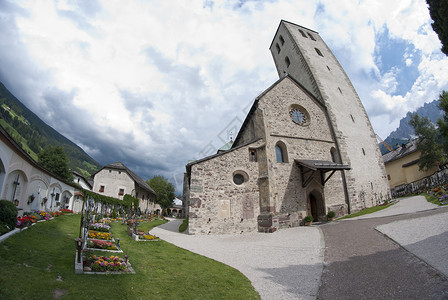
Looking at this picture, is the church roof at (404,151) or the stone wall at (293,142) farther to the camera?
the church roof at (404,151)

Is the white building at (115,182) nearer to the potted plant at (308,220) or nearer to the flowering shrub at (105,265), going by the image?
the potted plant at (308,220)

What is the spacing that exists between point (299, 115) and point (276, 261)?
1508 centimetres

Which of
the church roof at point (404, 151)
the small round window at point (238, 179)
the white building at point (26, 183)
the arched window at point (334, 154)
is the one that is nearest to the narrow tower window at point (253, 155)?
the small round window at point (238, 179)

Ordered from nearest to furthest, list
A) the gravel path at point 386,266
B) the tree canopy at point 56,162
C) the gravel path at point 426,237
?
the gravel path at point 386,266, the gravel path at point 426,237, the tree canopy at point 56,162

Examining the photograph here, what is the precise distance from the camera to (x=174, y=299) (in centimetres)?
445

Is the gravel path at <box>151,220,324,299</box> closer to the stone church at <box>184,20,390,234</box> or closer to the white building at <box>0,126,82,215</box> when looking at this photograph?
the stone church at <box>184,20,390,234</box>

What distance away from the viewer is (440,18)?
6.16 m

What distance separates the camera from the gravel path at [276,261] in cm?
538

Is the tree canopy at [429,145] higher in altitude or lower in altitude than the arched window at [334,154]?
higher

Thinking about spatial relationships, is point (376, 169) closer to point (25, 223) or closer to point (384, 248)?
point (384, 248)

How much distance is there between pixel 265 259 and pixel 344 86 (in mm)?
23215

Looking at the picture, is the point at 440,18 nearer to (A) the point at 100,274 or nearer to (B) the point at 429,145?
(A) the point at 100,274

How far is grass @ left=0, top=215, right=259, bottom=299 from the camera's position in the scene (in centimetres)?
399

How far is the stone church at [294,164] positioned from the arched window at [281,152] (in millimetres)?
83
